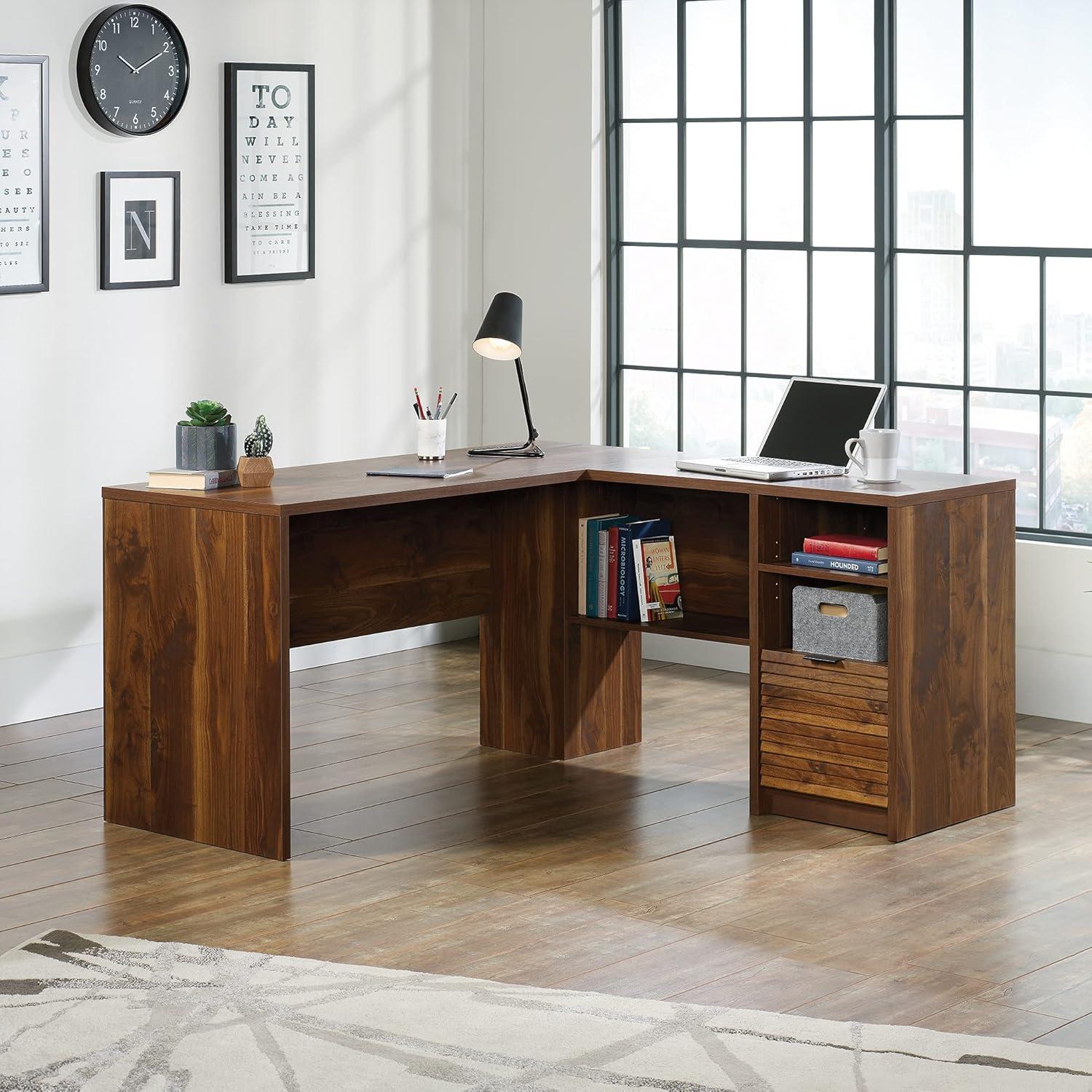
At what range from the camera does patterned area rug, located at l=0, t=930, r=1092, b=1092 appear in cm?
326

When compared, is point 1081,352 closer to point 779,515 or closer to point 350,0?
point 779,515

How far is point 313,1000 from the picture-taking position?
11.9 ft

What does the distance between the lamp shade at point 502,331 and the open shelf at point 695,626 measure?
798 millimetres

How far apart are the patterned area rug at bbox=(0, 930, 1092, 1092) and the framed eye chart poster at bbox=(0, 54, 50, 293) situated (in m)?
2.73

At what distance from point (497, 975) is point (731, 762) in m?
1.89

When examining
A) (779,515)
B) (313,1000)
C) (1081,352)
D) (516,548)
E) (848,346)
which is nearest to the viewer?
(313,1000)

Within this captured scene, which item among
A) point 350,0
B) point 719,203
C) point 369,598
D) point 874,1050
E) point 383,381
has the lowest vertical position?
point 874,1050

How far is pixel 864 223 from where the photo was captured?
659 centimetres

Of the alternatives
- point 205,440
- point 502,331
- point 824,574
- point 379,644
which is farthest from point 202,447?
point 379,644

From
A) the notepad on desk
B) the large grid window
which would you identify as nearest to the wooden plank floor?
the notepad on desk

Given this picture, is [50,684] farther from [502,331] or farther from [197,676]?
[502,331]

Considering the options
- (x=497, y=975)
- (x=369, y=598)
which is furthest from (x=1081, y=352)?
(x=497, y=975)

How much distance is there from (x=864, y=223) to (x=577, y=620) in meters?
1.94

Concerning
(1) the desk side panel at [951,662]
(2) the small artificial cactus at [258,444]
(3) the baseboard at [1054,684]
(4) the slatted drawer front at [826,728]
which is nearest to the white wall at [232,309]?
(2) the small artificial cactus at [258,444]
